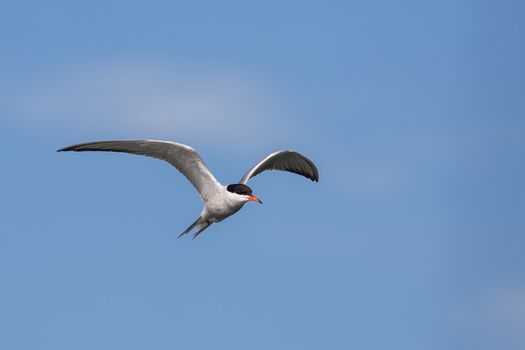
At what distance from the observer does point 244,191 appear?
69.9 feet

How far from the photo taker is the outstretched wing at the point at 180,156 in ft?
69.2

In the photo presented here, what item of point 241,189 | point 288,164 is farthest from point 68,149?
point 288,164

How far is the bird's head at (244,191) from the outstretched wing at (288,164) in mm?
2148

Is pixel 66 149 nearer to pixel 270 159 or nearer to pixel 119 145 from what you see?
pixel 119 145

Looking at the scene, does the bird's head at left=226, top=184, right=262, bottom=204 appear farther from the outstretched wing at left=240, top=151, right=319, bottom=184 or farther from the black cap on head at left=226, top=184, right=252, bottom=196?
the outstretched wing at left=240, top=151, right=319, bottom=184

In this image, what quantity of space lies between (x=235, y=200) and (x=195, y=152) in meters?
1.40

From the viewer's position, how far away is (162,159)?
21.8 m

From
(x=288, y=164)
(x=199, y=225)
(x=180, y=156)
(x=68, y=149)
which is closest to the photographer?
(x=68, y=149)

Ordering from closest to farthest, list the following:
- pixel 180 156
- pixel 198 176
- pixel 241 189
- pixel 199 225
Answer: pixel 241 189 → pixel 180 156 → pixel 198 176 → pixel 199 225

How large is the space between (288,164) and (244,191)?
4.24 meters

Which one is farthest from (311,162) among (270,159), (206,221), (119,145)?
(119,145)

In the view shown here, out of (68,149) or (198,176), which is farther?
(198,176)

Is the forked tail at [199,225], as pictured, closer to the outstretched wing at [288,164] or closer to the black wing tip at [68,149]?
the outstretched wing at [288,164]

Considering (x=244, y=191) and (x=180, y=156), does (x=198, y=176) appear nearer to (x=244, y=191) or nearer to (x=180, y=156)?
(x=180, y=156)
